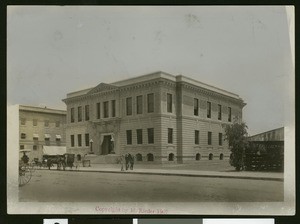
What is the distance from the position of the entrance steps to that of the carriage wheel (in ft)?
0.84

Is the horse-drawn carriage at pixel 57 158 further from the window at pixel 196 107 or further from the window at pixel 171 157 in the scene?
the window at pixel 196 107

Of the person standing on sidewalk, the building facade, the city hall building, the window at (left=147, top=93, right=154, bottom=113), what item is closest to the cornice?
the city hall building

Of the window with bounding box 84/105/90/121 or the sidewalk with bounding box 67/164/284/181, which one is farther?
the window with bounding box 84/105/90/121

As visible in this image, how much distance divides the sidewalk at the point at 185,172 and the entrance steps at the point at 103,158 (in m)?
0.02

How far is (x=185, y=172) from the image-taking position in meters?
1.87

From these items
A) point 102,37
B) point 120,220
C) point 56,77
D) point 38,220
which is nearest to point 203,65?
point 102,37

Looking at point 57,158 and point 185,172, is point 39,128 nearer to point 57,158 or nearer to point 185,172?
point 57,158

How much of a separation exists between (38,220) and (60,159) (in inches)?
11.1

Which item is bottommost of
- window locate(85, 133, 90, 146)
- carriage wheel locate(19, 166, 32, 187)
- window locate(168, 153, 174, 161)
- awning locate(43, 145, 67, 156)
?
carriage wheel locate(19, 166, 32, 187)

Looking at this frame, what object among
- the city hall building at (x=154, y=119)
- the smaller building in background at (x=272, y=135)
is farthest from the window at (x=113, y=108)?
the smaller building in background at (x=272, y=135)

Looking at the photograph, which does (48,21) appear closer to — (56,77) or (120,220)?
(56,77)

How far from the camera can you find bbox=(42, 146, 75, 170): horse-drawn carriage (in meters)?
1.88

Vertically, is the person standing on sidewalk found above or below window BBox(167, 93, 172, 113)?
below

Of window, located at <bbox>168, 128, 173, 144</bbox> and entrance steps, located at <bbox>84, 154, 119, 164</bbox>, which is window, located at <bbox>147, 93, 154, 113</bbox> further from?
entrance steps, located at <bbox>84, 154, 119, 164</bbox>
